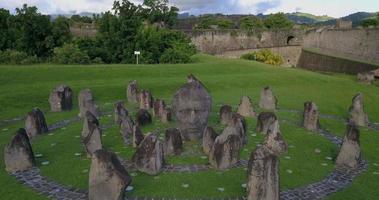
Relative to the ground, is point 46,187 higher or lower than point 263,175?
lower

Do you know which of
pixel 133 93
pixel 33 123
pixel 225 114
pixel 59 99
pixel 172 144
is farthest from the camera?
pixel 133 93

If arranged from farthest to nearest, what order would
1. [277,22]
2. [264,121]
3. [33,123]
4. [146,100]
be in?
[277,22]
[146,100]
[264,121]
[33,123]

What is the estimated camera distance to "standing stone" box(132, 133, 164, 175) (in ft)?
38.5

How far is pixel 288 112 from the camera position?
67.5 ft

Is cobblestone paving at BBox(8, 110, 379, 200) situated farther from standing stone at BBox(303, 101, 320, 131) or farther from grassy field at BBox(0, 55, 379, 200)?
standing stone at BBox(303, 101, 320, 131)

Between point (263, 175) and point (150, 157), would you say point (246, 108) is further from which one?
point (263, 175)

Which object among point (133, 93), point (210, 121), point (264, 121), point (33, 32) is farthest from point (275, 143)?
point (33, 32)

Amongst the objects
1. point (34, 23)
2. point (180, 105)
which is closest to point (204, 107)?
point (180, 105)

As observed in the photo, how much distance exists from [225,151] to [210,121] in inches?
229

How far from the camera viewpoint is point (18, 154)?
1212 centimetres

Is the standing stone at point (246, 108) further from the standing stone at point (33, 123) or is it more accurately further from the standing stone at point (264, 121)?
the standing stone at point (33, 123)

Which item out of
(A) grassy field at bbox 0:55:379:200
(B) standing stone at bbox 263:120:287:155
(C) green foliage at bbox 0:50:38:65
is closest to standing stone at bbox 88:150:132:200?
(A) grassy field at bbox 0:55:379:200

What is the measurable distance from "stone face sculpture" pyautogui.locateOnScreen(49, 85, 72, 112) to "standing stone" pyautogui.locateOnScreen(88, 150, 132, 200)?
11.1 m

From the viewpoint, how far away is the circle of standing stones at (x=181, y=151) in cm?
982
